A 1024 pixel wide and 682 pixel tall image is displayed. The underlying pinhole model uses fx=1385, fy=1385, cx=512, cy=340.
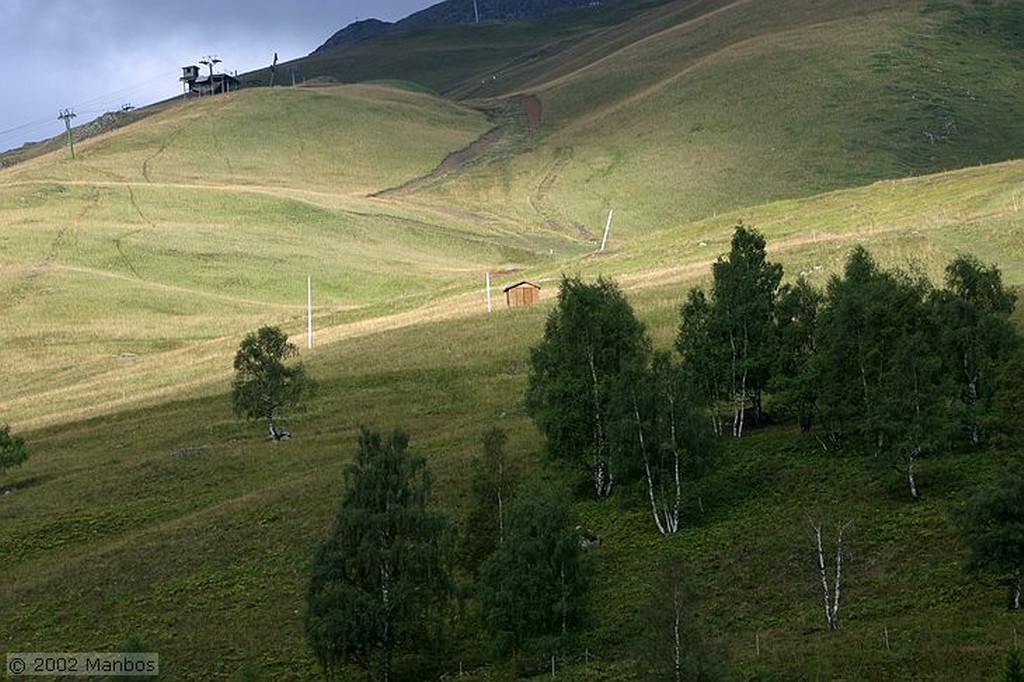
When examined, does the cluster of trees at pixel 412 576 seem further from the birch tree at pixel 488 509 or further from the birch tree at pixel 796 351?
the birch tree at pixel 796 351

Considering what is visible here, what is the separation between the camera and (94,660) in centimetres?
5153

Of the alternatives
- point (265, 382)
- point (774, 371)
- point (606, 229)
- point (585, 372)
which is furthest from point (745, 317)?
point (606, 229)

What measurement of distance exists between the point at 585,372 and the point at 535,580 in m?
19.0

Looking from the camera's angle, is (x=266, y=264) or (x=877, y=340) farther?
(x=266, y=264)

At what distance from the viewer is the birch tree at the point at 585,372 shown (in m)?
62.2

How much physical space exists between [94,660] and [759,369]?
3237 centimetres

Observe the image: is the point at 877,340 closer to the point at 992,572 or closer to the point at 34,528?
the point at 992,572

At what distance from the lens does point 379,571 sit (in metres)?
48.3

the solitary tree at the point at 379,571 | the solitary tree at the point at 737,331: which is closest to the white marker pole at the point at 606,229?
the solitary tree at the point at 737,331

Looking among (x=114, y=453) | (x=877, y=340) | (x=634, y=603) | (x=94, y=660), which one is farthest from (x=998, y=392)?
(x=114, y=453)

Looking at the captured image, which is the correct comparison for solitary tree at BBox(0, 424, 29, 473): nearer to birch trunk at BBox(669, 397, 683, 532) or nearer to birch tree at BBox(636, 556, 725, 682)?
birch trunk at BBox(669, 397, 683, 532)

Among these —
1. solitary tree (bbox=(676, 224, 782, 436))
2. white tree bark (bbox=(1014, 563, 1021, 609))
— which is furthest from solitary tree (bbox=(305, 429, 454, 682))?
solitary tree (bbox=(676, 224, 782, 436))

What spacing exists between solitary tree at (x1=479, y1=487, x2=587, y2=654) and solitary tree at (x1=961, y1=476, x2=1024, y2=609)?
12.8 meters

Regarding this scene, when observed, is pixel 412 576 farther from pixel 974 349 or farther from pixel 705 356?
pixel 974 349
